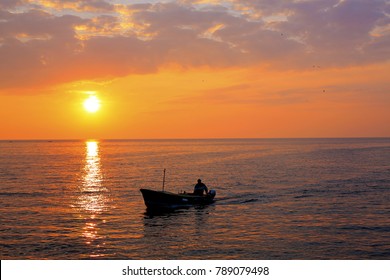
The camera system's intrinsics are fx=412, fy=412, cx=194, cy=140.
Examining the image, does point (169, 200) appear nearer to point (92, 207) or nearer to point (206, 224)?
point (92, 207)

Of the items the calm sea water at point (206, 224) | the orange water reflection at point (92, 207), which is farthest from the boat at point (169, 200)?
the orange water reflection at point (92, 207)

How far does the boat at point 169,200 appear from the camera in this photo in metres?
42.2

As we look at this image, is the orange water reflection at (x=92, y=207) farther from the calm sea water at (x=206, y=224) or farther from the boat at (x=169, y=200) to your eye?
the boat at (x=169, y=200)

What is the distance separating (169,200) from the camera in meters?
42.9

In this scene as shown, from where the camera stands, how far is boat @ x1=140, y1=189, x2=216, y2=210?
4216cm

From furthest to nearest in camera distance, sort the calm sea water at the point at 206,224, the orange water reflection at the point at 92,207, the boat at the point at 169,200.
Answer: the boat at the point at 169,200 < the orange water reflection at the point at 92,207 < the calm sea water at the point at 206,224

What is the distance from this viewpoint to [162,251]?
26.8 m

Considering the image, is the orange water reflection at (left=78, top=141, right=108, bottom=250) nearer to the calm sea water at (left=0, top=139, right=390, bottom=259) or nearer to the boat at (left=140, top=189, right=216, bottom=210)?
the calm sea water at (left=0, top=139, right=390, bottom=259)

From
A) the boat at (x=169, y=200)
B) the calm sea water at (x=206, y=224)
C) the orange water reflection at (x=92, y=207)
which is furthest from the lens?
the boat at (x=169, y=200)

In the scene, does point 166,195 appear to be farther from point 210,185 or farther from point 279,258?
point 210,185

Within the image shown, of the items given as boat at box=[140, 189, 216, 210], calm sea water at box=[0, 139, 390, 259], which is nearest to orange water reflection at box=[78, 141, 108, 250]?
calm sea water at box=[0, 139, 390, 259]

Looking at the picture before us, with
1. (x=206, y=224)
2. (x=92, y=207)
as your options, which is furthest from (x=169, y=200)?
(x=206, y=224)
